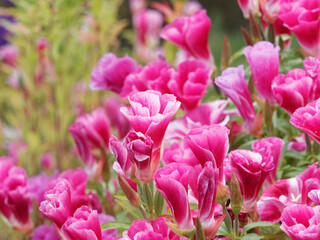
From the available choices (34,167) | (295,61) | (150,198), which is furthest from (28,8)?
(150,198)

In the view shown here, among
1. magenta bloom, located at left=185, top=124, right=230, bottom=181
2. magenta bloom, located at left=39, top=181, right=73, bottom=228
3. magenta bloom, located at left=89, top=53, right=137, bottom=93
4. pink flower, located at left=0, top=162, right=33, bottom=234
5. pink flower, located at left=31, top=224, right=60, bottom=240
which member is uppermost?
magenta bloom, located at left=185, top=124, right=230, bottom=181

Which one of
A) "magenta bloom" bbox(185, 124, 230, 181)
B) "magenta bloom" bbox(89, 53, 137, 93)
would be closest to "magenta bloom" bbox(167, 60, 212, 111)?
"magenta bloom" bbox(89, 53, 137, 93)

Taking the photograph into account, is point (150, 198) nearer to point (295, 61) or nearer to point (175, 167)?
point (175, 167)

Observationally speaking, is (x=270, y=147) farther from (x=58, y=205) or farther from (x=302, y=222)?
(x=58, y=205)

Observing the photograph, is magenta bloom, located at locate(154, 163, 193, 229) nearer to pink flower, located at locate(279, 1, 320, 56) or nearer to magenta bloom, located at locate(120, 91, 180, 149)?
magenta bloom, located at locate(120, 91, 180, 149)

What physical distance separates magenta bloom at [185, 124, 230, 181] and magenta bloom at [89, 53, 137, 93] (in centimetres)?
37

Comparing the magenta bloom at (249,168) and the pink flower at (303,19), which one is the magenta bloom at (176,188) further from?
the pink flower at (303,19)

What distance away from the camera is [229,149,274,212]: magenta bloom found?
2.02ft

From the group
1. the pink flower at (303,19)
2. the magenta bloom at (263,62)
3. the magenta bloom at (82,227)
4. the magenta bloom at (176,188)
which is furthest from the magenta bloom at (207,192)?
the pink flower at (303,19)

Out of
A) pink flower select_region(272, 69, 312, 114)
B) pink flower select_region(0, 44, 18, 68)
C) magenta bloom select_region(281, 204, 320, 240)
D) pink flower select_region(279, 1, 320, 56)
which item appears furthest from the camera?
pink flower select_region(0, 44, 18, 68)

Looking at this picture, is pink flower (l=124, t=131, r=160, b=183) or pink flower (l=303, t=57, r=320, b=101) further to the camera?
pink flower (l=303, t=57, r=320, b=101)

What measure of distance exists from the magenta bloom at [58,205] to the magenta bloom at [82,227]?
0.02 meters

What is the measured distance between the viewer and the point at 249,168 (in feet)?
2.03

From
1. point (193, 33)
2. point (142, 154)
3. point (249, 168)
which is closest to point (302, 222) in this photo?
point (249, 168)
